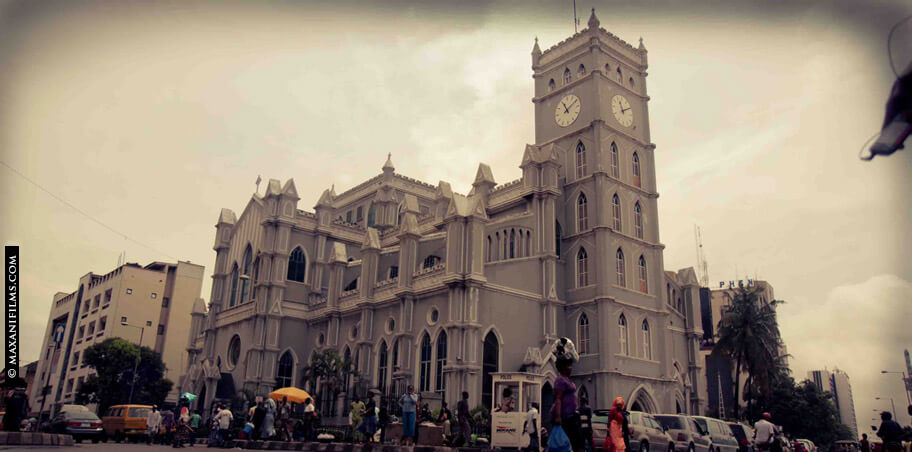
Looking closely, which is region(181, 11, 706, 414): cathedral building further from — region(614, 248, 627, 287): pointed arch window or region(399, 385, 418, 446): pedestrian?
region(399, 385, 418, 446): pedestrian

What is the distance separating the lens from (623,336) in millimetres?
37906

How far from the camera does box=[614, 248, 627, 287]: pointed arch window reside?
128 feet

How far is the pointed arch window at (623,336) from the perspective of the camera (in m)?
37.4

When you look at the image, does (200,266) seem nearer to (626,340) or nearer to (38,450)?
(626,340)

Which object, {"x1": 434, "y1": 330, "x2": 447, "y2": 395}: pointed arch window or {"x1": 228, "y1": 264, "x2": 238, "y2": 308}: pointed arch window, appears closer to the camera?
{"x1": 434, "y1": 330, "x2": 447, "y2": 395}: pointed arch window

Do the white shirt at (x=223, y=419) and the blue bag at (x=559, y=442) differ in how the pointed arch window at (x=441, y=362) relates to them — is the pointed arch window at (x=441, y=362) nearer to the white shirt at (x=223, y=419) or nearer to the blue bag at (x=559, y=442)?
the white shirt at (x=223, y=419)

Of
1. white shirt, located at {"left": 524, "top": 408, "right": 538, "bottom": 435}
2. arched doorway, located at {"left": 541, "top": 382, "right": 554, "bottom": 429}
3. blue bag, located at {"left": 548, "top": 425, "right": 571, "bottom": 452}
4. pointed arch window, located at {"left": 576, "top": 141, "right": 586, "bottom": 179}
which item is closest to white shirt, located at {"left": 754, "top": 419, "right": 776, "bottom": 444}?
white shirt, located at {"left": 524, "top": 408, "right": 538, "bottom": 435}

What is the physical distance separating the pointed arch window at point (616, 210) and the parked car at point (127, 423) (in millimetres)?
26127

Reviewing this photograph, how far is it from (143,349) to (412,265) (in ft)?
123

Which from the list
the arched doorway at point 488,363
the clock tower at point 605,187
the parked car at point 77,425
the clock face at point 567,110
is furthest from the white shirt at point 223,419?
the clock face at point 567,110

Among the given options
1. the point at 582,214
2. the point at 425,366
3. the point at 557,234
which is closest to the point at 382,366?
the point at 425,366

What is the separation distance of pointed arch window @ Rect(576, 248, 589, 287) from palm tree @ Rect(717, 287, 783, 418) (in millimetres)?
11127

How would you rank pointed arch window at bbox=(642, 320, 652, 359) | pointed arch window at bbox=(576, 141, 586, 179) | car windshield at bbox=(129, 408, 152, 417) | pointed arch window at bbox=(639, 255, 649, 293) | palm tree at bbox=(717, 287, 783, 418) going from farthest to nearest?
palm tree at bbox=(717, 287, 783, 418), pointed arch window at bbox=(576, 141, 586, 179), pointed arch window at bbox=(639, 255, 649, 293), pointed arch window at bbox=(642, 320, 652, 359), car windshield at bbox=(129, 408, 152, 417)

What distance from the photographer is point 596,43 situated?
42406mm
